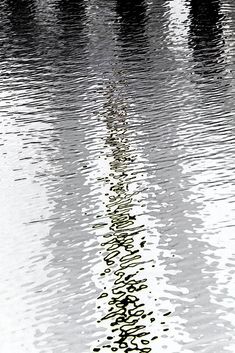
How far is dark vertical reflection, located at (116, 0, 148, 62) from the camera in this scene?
13.1ft

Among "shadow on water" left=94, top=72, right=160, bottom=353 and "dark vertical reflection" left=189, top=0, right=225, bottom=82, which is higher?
"shadow on water" left=94, top=72, right=160, bottom=353

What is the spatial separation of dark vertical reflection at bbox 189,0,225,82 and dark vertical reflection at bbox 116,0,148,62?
30cm

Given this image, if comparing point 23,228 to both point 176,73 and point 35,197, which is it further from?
point 176,73

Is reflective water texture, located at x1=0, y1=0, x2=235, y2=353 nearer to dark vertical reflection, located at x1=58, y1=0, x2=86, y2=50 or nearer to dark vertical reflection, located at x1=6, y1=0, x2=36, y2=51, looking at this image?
dark vertical reflection, located at x1=58, y1=0, x2=86, y2=50

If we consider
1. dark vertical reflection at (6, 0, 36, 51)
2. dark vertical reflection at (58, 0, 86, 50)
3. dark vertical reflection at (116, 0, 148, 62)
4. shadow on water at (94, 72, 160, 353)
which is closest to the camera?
shadow on water at (94, 72, 160, 353)

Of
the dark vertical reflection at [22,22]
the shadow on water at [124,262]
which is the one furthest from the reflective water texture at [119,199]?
the dark vertical reflection at [22,22]

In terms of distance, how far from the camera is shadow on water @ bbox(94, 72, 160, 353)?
1.46m

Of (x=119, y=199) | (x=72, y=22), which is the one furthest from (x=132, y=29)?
(x=119, y=199)

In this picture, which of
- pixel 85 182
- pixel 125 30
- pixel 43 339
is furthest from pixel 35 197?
pixel 125 30

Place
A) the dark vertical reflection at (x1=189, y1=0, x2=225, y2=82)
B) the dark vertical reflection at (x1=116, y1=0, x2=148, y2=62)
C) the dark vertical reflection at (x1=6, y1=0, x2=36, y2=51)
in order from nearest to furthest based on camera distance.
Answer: the dark vertical reflection at (x1=189, y1=0, x2=225, y2=82)
the dark vertical reflection at (x1=116, y1=0, x2=148, y2=62)
the dark vertical reflection at (x1=6, y1=0, x2=36, y2=51)

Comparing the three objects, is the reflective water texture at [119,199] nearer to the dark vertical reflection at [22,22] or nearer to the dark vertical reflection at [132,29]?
the dark vertical reflection at [132,29]

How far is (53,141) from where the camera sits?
2637mm

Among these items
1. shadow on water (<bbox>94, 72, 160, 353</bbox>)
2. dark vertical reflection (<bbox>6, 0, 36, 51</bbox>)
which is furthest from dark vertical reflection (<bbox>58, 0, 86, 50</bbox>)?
shadow on water (<bbox>94, 72, 160, 353</bbox>)

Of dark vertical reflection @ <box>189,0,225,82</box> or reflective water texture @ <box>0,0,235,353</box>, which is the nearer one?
reflective water texture @ <box>0,0,235,353</box>
